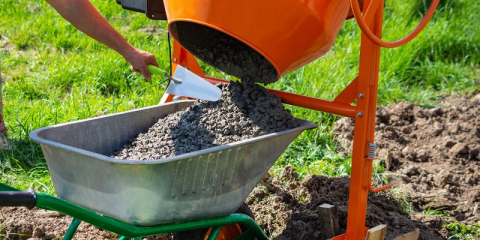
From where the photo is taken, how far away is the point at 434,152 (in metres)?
3.68

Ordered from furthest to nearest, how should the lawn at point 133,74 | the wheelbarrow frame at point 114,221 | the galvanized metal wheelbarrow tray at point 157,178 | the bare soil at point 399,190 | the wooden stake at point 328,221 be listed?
the lawn at point 133,74 < the bare soil at point 399,190 < the wooden stake at point 328,221 < the galvanized metal wheelbarrow tray at point 157,178 < the wheelbarrow frame at point 114,221

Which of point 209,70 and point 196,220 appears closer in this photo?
point 196,220

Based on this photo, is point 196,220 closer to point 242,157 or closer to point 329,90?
point 242,157

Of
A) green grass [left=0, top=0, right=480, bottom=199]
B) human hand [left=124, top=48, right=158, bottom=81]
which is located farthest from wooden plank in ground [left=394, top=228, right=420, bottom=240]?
human hand [left=124, top=48, right=158, bottom=81]

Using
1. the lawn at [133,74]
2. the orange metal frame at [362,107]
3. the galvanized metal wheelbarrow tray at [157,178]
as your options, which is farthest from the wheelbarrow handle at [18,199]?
the lawn at [133,74]

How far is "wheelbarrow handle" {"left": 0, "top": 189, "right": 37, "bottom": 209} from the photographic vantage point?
160 centimetres

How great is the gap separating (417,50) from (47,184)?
11.0 feet

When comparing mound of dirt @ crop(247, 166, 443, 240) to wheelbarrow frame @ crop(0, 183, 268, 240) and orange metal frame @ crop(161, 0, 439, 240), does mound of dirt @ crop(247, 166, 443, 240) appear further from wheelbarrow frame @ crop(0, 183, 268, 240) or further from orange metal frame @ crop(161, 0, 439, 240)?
wheelbarrow frame @ crop(0, 183, 268, 240)

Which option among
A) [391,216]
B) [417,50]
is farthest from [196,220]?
[417,50]

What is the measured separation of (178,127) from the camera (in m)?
2.35

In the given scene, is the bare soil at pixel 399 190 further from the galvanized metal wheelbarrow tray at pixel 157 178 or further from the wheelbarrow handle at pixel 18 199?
the wheelbarrow handle at pixel 18 199

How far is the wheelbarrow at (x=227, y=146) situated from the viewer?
1.87m

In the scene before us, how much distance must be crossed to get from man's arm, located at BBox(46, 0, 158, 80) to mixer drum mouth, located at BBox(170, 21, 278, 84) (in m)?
0.20

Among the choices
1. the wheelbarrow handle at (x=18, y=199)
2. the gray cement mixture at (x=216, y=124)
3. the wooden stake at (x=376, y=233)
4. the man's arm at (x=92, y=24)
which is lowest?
the wooden stake at (x=376, y=233)
